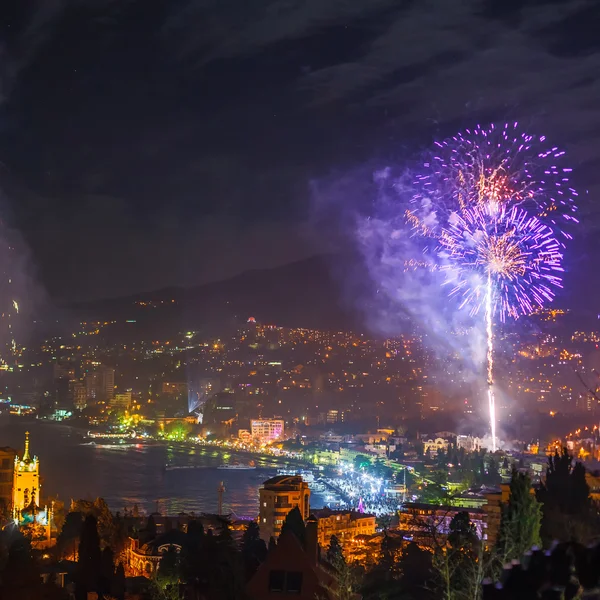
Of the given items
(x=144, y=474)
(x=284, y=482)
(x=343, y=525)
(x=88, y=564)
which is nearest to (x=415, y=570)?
(x=88, y=564)

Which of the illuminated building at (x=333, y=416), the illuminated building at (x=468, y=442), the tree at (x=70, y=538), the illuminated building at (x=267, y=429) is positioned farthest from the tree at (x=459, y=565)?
the illuminated building at (x=333, y=416)

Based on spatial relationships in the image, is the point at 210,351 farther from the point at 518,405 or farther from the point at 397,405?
the point at 518,405

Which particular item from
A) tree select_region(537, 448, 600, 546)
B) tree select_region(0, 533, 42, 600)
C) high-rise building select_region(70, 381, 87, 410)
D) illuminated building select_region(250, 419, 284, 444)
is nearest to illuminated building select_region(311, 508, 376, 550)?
tree select_region(537, 448, 600, 546)

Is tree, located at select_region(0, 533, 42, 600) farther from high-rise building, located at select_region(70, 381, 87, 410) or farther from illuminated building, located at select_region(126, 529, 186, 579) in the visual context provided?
high-rise building, located at select_region(70, 381, 87, 410)

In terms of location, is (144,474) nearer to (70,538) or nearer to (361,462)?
(361,462)

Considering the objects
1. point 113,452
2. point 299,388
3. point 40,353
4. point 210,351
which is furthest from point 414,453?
point 40,353
